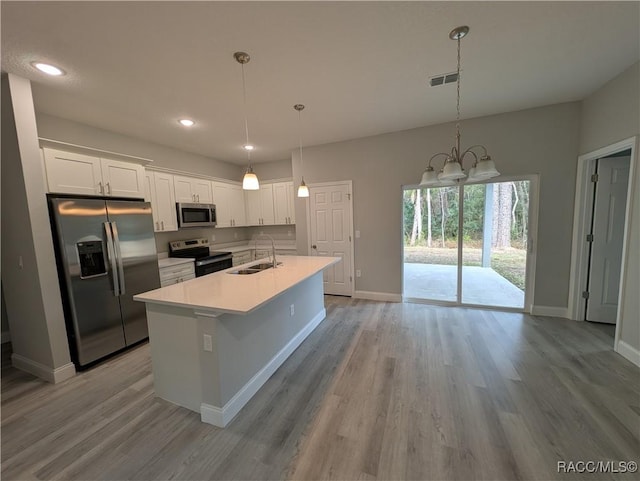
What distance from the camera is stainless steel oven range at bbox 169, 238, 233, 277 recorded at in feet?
13.1

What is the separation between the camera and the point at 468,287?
4258mm

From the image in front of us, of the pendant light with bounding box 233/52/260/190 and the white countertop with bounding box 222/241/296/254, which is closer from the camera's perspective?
the pendant light with bounding box 233/52/260/190

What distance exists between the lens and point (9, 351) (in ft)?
9.37

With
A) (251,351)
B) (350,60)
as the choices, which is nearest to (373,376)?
(251,351)

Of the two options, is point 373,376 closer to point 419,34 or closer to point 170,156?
point 419,34

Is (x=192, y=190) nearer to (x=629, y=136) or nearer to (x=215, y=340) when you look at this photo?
(x=215, y=340)

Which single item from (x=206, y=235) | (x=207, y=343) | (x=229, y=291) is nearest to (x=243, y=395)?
(x=207, y=343)

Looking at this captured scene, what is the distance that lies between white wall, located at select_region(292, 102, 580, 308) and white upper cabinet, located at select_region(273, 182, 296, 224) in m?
0.40

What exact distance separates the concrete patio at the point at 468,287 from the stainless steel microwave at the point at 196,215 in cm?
370

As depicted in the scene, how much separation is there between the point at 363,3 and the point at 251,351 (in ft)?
8.59

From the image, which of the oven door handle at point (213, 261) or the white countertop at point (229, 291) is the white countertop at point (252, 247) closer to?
the oven door handle at point (213, 261)

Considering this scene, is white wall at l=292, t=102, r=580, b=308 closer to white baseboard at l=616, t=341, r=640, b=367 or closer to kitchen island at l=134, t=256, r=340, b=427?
white baseboard at l=616, t=341, r=640, b=367

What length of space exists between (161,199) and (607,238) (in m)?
6.09

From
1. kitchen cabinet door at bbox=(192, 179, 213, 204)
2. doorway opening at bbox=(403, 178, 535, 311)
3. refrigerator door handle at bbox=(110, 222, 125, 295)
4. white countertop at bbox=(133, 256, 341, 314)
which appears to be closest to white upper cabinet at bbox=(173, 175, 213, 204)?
kitchen cabinet door at bbox=(192, 179, 213, 204)
